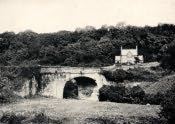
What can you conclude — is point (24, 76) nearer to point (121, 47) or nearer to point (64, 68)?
point (64, 68)

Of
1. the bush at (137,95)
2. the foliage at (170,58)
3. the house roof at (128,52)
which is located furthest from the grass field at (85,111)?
the house roof at (128,52)

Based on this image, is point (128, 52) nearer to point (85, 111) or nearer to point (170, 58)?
point (170, 58)

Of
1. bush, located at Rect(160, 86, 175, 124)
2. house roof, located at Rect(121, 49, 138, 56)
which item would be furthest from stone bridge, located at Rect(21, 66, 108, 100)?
house roof, located at Rect(121, 49, 138, 56)

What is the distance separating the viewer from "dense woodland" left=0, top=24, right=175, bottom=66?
65.2 m

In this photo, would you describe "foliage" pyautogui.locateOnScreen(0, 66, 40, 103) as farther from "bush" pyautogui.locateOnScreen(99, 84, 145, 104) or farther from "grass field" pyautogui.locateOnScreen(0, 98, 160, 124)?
"bush" pyautogui.locateOnScreen(99, 84, 145, 104)

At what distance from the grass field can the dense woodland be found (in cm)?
2807

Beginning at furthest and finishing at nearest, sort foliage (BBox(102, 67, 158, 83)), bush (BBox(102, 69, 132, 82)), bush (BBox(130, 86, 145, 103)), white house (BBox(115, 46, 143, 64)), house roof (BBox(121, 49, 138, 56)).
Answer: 1. house roof (BBox(121, 49, 138, 56))
2. white house (BBox(115, 46, 143, 64))
3. bush (BBox(102, 69, 132, 82))
4. foliage (BBox(102, 67, 158, 83))
5. bush (BBox(130, 86, 145, 103))

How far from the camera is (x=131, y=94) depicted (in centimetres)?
3356

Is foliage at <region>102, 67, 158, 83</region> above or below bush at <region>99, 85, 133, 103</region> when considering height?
above

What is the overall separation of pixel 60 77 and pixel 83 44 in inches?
1157

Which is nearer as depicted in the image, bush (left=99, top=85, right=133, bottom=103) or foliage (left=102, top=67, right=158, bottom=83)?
bush (left=99, top=85, right=133, bottom=103)

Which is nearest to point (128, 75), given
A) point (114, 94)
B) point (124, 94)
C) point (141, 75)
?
point (141, 75)

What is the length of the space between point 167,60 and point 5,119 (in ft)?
65.1

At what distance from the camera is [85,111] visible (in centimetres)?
2911
